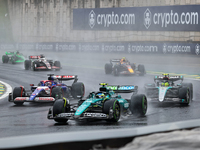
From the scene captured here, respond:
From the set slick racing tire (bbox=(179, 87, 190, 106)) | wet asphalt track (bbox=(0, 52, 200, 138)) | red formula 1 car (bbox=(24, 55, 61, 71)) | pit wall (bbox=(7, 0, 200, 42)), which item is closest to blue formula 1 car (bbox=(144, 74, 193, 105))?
slick racing tire (bbox=(179, 87, 190, 106))

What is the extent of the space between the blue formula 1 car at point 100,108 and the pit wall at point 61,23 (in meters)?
26.0

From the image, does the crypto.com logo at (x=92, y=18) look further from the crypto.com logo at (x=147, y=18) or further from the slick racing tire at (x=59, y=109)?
the slick racing tire at (x=59, y=109)

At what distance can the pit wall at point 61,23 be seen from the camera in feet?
127

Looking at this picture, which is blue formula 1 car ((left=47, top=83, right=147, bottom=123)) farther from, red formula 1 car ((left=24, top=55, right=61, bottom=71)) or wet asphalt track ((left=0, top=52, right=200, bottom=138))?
red formula 1 car ((left=24, top=55, right=61, bottom=71))

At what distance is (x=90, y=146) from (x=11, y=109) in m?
8.71

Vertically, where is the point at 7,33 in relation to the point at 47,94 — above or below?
above

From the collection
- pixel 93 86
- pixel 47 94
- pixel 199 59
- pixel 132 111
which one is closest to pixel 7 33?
pixel 199 59

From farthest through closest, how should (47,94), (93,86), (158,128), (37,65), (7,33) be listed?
1. (7,33)
2. (37,65)
3. (93,86)
4. (47,94)
5. (158,128)

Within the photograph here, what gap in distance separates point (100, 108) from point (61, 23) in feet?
121

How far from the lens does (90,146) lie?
185 inches

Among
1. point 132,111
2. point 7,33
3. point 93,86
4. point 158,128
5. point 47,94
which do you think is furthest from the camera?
point 7,33

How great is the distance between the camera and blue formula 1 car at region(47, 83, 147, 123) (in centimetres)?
974

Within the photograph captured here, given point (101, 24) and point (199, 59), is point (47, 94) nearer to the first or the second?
point (199, 59)

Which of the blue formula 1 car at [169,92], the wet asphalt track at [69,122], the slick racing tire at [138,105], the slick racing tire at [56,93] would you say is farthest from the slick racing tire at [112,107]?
the slick racing tire at [56,93]
